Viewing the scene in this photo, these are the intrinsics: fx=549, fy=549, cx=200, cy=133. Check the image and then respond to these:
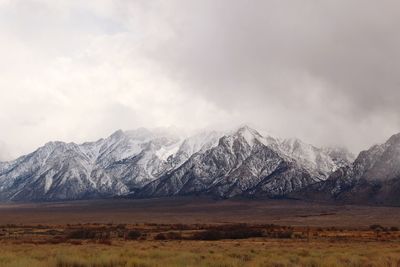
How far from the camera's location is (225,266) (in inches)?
1035

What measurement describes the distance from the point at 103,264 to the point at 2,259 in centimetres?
580

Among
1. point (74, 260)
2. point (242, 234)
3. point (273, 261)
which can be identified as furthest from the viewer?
point (242, 234)

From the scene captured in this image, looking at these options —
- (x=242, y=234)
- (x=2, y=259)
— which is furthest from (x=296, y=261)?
(x=242, y=234)

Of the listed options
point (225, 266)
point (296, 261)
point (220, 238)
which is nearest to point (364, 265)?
point (296, 261)

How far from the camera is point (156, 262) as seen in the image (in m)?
27.1

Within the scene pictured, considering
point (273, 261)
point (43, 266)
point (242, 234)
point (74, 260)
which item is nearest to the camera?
point (43, 266)

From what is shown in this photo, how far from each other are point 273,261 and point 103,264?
904 centimetres

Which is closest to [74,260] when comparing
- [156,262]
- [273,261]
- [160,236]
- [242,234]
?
[156,262]

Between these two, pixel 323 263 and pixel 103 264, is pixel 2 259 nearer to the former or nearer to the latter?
pixel 103 264

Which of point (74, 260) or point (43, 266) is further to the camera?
point (74, 260)

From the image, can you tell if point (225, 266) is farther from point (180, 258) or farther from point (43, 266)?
point (43, 266)

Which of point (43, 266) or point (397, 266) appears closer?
point (43, 266)

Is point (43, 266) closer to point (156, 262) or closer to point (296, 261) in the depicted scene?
point (156, 262)

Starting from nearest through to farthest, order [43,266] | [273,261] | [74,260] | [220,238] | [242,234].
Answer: [43,266], [74,260], [273,261], [220,238], [242,234]
